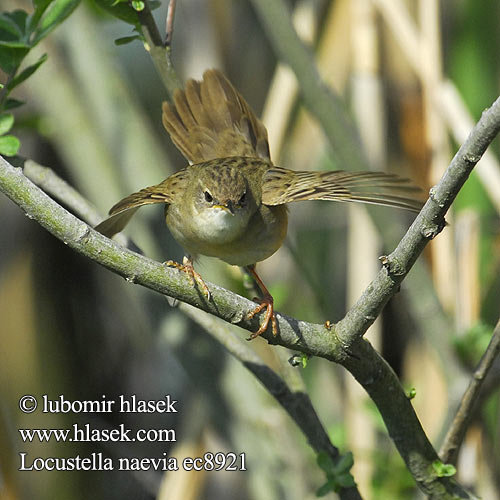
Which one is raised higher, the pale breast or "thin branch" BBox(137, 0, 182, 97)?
"thin branch" BBox(137, 0, 182, 97)

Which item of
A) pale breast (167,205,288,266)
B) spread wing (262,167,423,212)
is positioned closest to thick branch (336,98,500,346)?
spread wing (262,167,423,212)

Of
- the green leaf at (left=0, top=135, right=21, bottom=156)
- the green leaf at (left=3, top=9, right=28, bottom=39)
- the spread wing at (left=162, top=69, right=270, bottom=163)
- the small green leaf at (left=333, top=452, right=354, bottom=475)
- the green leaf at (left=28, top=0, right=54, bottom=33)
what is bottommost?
the small green leaf at (left=333, top=452, right=354, bottom=475)

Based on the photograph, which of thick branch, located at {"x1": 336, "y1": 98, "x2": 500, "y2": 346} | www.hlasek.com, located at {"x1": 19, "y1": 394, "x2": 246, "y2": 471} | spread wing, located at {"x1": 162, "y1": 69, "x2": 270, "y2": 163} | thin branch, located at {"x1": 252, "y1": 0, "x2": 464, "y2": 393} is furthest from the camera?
www.hlasek.com, located at {"x1": 19, "y1": 394, "x2": 246, "y2": 471}

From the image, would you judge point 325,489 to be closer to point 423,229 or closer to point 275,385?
point 275,385

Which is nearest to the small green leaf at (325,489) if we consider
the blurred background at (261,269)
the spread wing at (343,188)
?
the blurred background at (261,269)

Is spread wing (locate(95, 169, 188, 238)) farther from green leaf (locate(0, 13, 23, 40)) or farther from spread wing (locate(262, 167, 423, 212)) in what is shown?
green leaf (locate(0, 13, 23, 40))

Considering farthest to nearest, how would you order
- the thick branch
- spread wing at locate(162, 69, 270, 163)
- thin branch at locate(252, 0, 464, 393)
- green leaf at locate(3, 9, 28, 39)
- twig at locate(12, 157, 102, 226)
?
1. thin branch at locate(252, 0, 464, 393)
2. spread wing at locate(162, 69, 270, 163)
3. twig at locate(12, 157, 102, 226)
4. green leaf at locate(3, 9, 28, 39)
5. the thick branch

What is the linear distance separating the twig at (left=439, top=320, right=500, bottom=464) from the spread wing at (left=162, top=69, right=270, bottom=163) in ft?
3.28

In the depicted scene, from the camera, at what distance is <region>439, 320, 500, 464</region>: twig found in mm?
1406

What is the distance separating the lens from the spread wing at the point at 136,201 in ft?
5.09

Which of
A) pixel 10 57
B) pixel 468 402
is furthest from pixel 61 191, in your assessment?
pixel 468 402

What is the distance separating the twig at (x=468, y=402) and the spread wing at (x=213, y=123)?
999 mm

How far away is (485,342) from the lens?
2.05 m

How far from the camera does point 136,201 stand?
1604 mm
